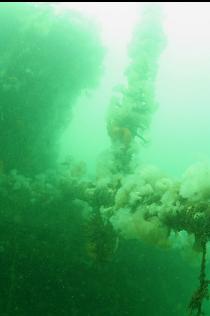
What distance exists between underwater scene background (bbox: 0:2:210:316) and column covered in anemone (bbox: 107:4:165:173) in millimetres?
30

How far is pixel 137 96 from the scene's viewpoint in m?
9.64

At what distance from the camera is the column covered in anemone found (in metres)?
9.23

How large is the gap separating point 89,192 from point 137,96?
10.0ft

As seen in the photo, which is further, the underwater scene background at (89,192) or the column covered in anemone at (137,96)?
the column covered in anemone at (137,96)

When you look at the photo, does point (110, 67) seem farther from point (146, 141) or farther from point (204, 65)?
point (146, 141)

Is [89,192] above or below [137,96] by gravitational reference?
below

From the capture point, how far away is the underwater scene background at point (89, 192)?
6.46 meters

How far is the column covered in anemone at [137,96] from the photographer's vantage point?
923cm

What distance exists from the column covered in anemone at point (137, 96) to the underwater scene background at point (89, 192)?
30 millimetres

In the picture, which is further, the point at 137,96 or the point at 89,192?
the point at 137,96

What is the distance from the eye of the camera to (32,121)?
529 inches

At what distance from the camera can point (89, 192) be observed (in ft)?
30.3

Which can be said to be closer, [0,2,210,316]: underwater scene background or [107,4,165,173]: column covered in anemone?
[0,2,210,316]: underwater scene background

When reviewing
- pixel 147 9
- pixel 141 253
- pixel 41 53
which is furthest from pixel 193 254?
pixel 41 53
